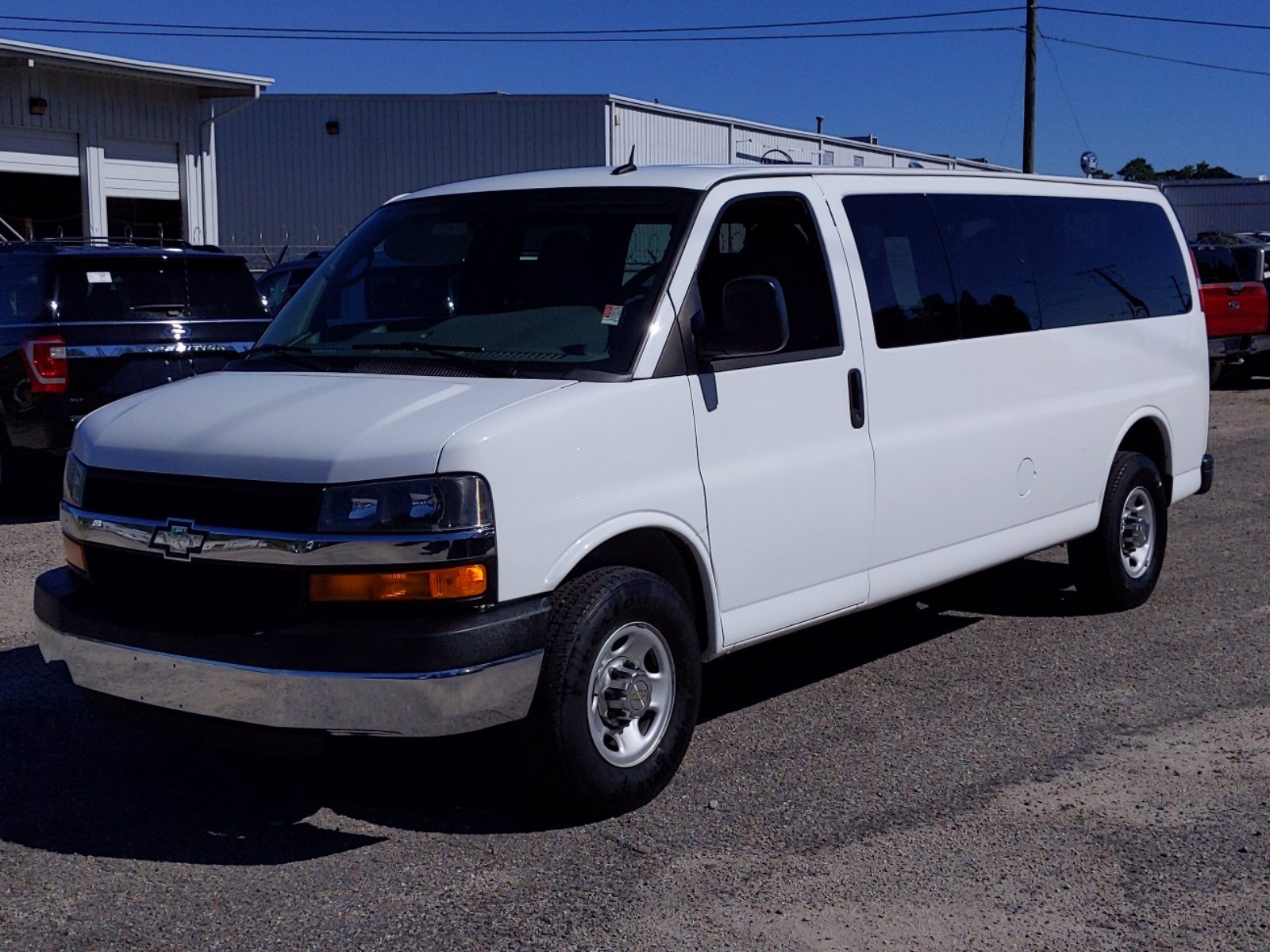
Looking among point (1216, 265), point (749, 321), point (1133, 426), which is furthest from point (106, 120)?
point (749, 321)

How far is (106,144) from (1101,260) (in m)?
17.6

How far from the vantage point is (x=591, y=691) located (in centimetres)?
468

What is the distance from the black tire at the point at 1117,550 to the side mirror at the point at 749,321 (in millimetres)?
3097

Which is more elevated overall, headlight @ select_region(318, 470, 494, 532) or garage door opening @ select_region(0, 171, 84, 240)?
garage door opening @ select_region(0, 171, 84, 240)

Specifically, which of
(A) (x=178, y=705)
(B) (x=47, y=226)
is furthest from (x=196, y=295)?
(B) (x=47, y=226)

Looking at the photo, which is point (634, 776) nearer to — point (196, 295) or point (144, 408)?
point (144, 408)

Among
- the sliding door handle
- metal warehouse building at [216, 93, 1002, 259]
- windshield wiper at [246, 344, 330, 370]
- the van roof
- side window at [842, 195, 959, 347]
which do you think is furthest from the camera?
metal warehouse building at [216, 93, 1002, 259]

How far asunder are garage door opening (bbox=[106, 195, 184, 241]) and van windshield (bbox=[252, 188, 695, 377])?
17.5 m

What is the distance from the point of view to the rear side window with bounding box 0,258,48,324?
34.3 ft

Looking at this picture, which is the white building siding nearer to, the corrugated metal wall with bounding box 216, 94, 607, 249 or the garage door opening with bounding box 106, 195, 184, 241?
the corrugated metal wall with bounding box 216, 94, 607, 249

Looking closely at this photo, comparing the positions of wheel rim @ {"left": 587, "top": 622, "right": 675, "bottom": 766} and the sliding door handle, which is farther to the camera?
Answer: the sliding door handle

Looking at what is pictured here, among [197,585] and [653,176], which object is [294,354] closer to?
[197,585]

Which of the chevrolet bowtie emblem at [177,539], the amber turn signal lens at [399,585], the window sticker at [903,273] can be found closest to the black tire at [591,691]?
the amber turn signal lens at [399,585]

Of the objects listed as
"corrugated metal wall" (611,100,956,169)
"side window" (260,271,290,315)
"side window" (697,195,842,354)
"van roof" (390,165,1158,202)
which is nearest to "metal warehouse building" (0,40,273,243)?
"side window" (260,271,290,315)
